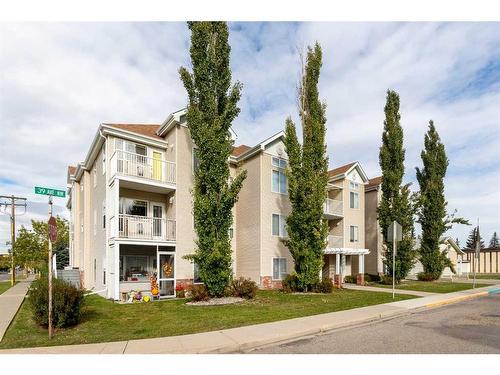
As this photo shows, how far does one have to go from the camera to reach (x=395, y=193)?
27.6 m

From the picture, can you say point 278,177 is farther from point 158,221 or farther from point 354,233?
point 354,233

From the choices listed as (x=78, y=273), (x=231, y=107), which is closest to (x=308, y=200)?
(x=231, y=107)

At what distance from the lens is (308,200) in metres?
19.4

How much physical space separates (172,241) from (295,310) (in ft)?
28.7

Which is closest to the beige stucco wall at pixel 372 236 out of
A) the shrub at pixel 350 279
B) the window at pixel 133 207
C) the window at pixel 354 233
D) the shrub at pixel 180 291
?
the window at pixel 354 233

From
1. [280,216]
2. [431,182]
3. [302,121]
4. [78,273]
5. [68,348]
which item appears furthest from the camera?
[431,182]

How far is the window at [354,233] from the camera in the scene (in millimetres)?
29125

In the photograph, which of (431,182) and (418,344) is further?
(431,182)

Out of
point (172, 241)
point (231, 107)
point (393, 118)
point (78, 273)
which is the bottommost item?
point (78, 273)

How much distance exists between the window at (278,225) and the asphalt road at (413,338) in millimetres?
12076

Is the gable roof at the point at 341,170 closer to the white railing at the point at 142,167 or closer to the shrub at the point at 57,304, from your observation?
the white railing at the point at 142,167

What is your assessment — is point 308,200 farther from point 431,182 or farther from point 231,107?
point 431,182

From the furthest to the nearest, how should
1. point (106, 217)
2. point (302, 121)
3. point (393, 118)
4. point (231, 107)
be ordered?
point (393, 118)
point (302, 121)
point (106, 217)
point (231, 107)

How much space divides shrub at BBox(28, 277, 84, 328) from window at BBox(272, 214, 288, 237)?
1443cm
